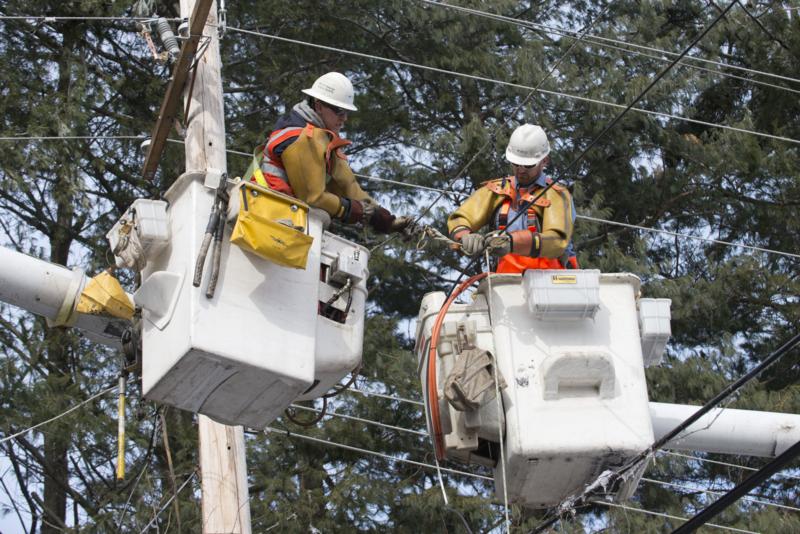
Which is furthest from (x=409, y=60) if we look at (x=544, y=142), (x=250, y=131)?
(x=544, y=142)

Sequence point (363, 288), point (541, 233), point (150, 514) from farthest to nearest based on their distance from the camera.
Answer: point (150, 514) → point (541, 233) → point (363, 288)

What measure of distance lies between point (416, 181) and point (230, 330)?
6.62 m

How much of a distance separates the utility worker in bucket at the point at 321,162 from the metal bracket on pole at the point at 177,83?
102 centimetres

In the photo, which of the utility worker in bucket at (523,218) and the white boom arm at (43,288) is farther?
the utility worker in bucket at (523,218)

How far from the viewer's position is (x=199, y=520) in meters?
10.9

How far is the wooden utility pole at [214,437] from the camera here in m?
7.35

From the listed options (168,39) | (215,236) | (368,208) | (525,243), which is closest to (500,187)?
(525,243)

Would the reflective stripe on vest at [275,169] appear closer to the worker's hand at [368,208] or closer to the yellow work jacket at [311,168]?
the yellow work jacket at [311,168]

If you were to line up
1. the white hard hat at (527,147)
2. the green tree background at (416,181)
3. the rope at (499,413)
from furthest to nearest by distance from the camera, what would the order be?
the green tree background at (416,181) → the white hard hat at (527,147) → the rope at (499,413)

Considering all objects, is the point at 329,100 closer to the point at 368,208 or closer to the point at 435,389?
the point at 368,208

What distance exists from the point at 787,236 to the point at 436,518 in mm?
4639

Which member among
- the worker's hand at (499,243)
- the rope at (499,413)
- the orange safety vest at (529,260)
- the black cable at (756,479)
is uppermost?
the orange safety vest at (529,260)

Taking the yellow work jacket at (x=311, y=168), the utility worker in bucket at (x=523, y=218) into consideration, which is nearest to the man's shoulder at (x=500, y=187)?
the utility worker in bucket at (x=523, y=218)

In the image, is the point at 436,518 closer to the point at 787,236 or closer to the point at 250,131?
the point at 250,131
